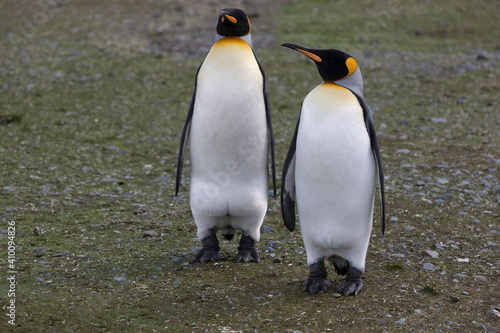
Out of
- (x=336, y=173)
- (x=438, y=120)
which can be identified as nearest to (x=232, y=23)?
(x=336, y=173)

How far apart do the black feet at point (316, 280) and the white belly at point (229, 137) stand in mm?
668

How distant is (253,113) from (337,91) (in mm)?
687

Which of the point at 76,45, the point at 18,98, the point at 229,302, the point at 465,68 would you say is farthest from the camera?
the point at 76,45

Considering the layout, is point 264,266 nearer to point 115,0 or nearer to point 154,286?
point 154,286

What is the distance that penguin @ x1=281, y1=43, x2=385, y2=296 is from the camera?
365 centimetres

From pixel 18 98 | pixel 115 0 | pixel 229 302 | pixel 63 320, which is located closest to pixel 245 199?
pixel 229 302

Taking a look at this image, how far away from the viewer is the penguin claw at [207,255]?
14.0 feet

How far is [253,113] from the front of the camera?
4172 mm

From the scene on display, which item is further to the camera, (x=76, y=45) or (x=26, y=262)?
(x=76, y=45)

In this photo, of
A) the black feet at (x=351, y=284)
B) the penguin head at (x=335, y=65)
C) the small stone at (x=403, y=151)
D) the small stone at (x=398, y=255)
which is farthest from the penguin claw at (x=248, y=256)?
the small stone at (x=403, y=151)

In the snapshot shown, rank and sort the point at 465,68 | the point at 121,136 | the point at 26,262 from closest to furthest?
the point at 26,262, the point at 121,136, the point at 465,68

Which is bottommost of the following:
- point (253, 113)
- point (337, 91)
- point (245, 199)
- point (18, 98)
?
point (18, 98)

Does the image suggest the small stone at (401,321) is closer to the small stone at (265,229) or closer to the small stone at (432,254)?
the small stone at (432,254)

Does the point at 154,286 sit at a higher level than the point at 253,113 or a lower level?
lower
